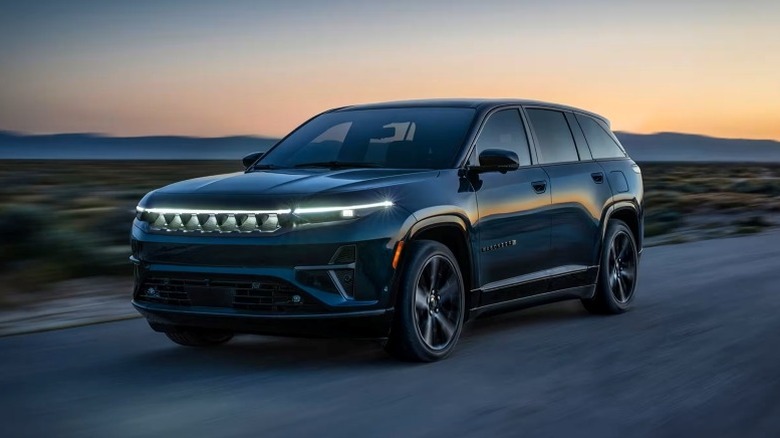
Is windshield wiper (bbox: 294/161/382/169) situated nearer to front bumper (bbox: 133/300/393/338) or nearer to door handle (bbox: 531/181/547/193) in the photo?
door handle (bbox: 531/181/547/193)

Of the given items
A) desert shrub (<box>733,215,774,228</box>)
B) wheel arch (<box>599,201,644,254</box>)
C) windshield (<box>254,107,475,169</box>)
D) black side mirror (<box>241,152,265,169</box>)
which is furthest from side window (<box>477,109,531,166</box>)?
desert shrub (<box>733,215,774,228</box>)

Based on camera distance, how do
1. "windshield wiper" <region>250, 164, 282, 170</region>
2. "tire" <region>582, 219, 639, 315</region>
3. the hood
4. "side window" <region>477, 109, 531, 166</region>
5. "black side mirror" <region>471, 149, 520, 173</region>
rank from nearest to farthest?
1. the hood
2. "black side mirror" <region>471, 149, 520, 173</region>
3. "side window" <region>477, 109, 531, 166</region>
4. "windshield wiper" <region>250, 164, 282, 170</region>
5. "tire" <region>582, 219, 639, 315</region>

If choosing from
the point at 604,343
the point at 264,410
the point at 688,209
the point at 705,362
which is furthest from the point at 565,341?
the point at 688,209

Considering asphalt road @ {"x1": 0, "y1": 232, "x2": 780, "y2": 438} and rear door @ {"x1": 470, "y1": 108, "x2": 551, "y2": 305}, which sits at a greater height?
rear door @ {"x1": 470, "y1": 108, "x2": 551, "y2": 305}

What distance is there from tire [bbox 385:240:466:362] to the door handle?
1.18 meters

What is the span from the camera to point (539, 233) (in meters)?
8.80

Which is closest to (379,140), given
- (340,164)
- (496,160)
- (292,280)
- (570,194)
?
(340,164)

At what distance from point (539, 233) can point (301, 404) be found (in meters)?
3.03

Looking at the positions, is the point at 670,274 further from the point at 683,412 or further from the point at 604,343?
the point at 683,412

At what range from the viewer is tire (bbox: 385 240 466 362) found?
24.2 feet

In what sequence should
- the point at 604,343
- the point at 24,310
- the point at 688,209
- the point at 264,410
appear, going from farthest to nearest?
the point at 688,209 → the point at 24,310 → the point at 604,343 → the point at 264,410

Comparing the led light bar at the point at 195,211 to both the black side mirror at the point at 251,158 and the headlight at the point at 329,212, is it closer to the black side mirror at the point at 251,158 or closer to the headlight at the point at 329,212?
the headlight at the point at 329,212

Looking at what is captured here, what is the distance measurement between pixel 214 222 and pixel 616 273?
429 cm

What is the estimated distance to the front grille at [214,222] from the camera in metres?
7.07
